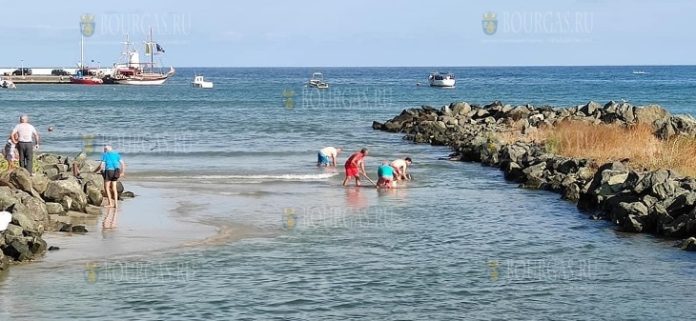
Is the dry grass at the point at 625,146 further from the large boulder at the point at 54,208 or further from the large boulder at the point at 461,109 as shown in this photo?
the large boulder at the point at 461,109

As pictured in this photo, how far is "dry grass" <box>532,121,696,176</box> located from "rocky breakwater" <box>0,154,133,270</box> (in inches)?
627

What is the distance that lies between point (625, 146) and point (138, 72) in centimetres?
13931

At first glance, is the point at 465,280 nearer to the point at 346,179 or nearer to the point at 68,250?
the point at 68,250

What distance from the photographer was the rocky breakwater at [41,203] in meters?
21.8

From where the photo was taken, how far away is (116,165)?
28922 millimetres

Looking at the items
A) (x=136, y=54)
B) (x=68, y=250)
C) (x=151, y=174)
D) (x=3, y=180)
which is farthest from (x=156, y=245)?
(x=136, y=54)

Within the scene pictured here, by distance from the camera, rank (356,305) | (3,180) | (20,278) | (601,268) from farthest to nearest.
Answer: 1. (3,180)
2. (601,268)
3. (20,278)
4. (356,305)

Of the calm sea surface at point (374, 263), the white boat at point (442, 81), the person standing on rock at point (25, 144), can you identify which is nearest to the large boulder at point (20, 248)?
the calm sea surface at point (374, 263)

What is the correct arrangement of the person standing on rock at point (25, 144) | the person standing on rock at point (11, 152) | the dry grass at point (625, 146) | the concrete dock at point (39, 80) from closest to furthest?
Answer: the person standing on rock at point (25, 144)
the person standing on rock at point (11, 152)
the dry grass at point (625, 146)
the concrete dock at point (39, 80)

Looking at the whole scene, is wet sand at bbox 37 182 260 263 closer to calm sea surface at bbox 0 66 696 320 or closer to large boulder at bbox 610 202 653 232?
calm sea surface at bbox 0 66 696 320

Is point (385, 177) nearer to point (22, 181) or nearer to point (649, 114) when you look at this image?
point (22, 181)

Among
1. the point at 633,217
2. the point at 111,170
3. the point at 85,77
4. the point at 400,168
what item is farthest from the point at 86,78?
the point at 633,217

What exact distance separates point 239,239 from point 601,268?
26.2ft

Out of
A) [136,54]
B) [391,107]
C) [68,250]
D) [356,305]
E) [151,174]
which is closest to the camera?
[356,305]
